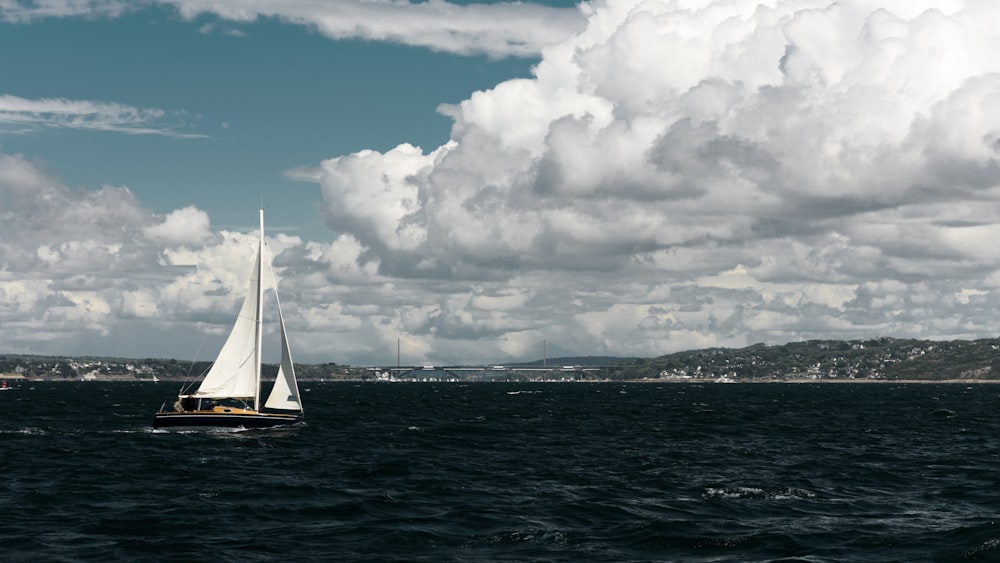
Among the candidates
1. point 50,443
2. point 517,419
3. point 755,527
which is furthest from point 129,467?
point 517,419

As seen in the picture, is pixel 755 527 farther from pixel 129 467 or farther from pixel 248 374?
pixel 248 374

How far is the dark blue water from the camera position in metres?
A: 35.1

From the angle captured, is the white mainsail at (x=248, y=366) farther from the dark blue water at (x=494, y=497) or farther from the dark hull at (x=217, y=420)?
A: the dark blue water at (x=494, y=497)

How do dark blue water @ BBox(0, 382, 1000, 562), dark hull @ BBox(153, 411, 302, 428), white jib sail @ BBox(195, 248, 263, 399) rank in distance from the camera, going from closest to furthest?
dark blue water @ BBox(0, 382, 1000, 562), dark hull @ BBox(153, 411, 302, 428), white jib sail @ BBox(195, 248, 263, 399)

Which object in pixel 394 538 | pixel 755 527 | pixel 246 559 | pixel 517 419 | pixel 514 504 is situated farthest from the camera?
pixel 517 419

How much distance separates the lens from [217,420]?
278 ft

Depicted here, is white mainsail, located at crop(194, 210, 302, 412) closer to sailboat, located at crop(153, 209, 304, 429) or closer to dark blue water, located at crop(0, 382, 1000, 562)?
sailboat, located at crop(153, 209, 304, 429)

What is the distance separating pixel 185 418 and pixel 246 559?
5626 centimetres

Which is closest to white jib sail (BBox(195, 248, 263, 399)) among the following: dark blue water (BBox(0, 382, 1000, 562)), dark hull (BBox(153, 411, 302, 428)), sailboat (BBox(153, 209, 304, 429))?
sailboat (BBox(153, 209, 304, 429))

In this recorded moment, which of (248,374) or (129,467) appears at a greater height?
(248,374)

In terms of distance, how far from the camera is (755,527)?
129ft

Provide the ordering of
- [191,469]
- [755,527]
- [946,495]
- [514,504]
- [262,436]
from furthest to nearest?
[262,436] → [191,469] → [946,495] → [514,504] → [755,527]


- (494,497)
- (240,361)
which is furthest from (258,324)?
(494,497)

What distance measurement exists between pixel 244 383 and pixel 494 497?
46.6 m
